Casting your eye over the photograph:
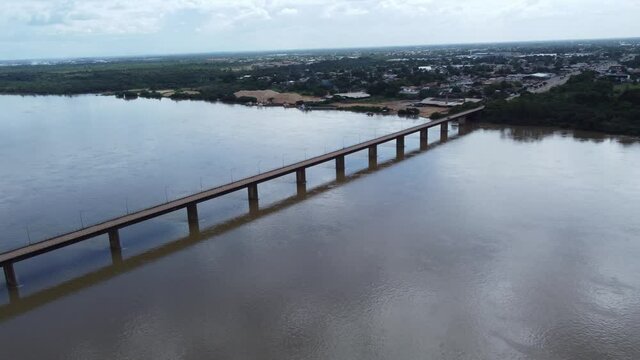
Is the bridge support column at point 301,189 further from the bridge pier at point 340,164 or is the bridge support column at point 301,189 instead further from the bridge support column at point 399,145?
the bridge support column at point 399,145

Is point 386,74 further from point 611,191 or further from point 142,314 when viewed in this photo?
point 142,314

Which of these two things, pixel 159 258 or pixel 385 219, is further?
pixel 385 219

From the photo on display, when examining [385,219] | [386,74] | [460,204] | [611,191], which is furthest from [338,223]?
[386,74]

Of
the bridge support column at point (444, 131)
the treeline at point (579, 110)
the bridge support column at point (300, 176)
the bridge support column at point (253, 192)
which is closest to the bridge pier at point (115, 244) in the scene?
the bridge support column at point (253, 192)

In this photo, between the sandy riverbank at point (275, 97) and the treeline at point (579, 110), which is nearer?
the treeline at point (579, 110)

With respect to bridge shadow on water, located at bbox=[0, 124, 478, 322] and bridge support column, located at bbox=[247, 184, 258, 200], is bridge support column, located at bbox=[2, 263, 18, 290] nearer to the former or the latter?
bridge shadow on water, located at bbox=[0, 124, 478, 322]
